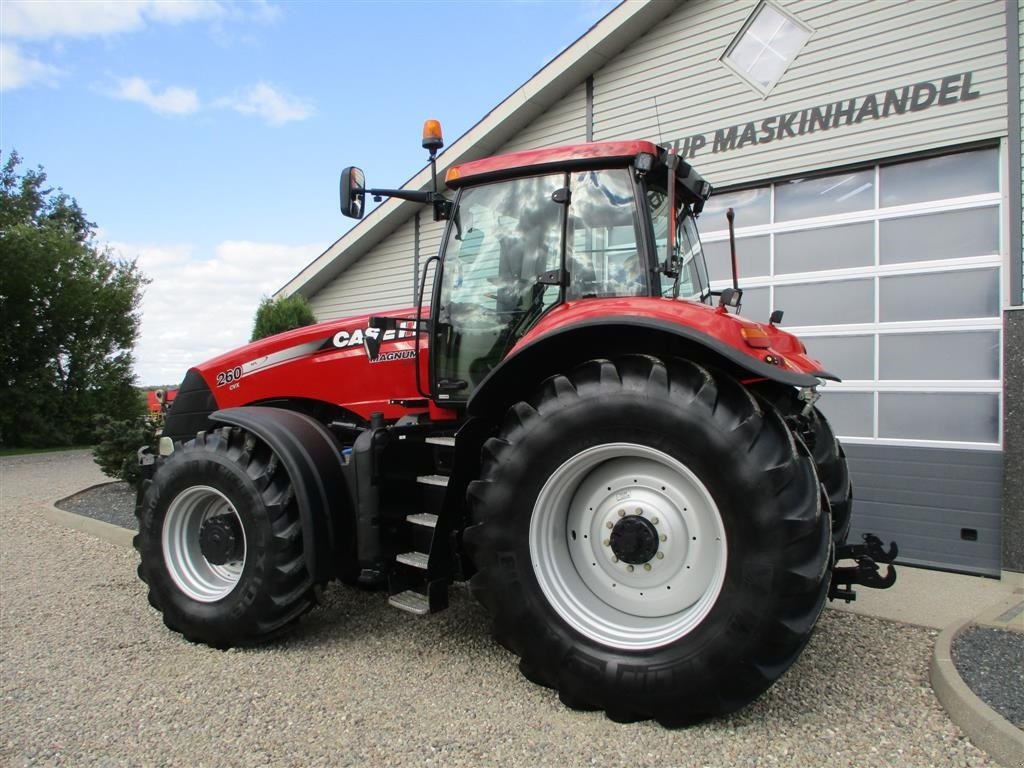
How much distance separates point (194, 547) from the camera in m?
4.15

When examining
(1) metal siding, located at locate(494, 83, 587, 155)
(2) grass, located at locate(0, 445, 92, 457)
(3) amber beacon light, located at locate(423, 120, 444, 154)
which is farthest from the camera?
(2) grass, located at locate(0, 445, 92, 457)

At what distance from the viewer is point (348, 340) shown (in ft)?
14.3

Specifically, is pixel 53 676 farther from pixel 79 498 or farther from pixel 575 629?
pixel 79 498

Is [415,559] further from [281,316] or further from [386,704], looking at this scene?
[281,316]

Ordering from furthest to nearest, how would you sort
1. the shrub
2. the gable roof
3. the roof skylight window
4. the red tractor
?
the shrub, the gable roof, the roof skylight window, the red tractor

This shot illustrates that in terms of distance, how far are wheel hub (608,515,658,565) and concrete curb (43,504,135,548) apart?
5182mm

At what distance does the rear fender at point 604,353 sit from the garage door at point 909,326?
11.4ft

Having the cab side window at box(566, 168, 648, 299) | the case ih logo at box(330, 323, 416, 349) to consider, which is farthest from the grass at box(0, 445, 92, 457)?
the cab side window at box(566, 168, 648, 299)

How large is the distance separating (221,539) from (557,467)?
203 centimetres

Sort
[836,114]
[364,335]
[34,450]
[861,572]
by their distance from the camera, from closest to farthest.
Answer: [861,572] → [364,335] → [836,114] → [34,450]

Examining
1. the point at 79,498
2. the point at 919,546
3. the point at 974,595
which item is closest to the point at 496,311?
the point at 974,595

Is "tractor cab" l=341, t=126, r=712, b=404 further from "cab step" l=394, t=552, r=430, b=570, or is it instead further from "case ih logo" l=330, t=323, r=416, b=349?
"cab step" l=394, t=552, r=430, b=570

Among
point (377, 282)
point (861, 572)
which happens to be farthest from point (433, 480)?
point (377, 282)

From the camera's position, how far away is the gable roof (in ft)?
23.5
